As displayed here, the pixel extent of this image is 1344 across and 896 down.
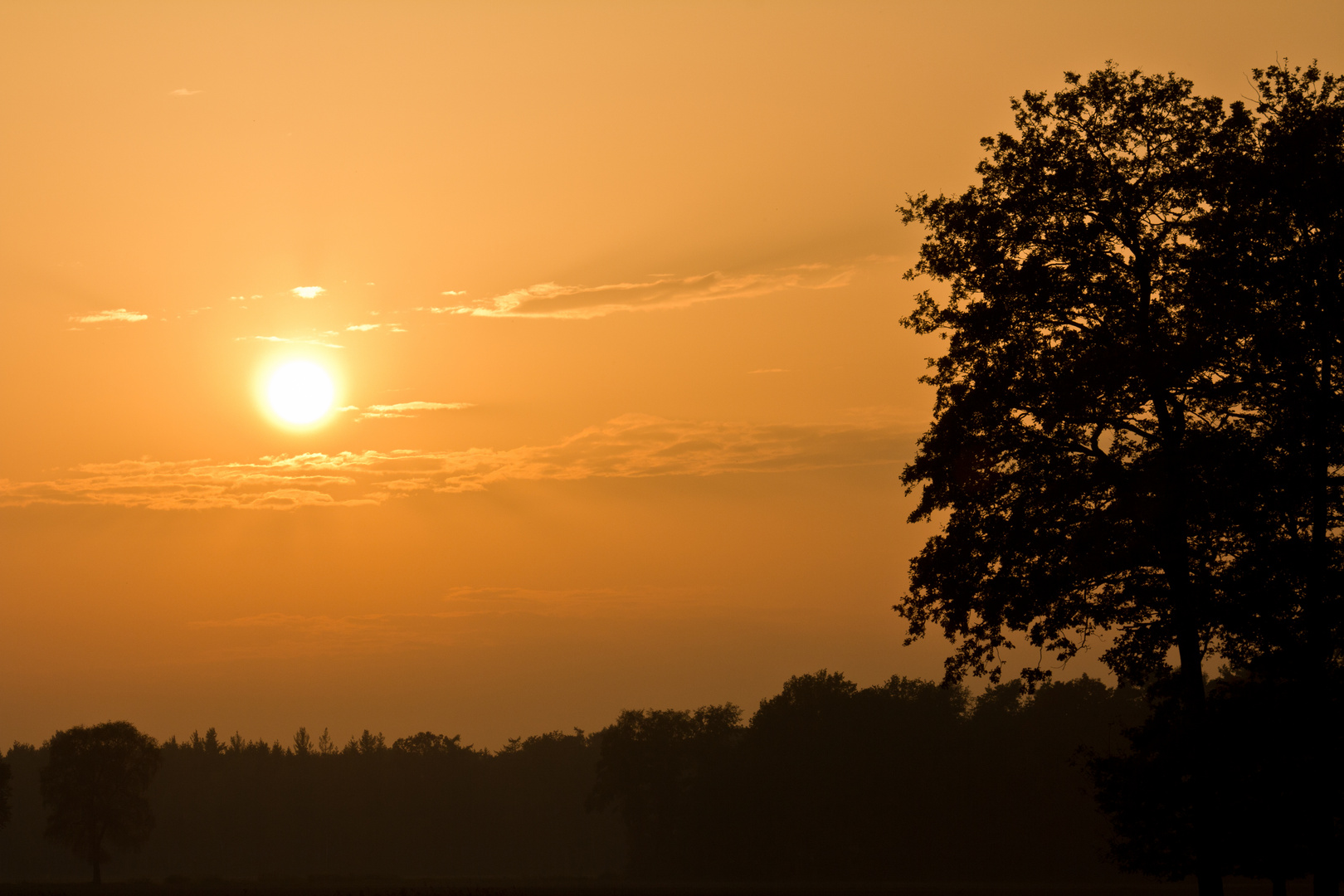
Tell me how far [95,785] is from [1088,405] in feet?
414

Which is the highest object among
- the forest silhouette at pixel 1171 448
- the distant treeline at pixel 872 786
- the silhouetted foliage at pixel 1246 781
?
the forest silhouette at pixel 1171 448

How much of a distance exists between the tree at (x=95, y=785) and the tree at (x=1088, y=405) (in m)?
121

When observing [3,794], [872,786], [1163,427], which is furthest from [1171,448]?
[3,794]

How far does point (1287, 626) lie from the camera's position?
24.8 m

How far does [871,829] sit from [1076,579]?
102m

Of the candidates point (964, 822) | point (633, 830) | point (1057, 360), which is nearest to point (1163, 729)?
point (1057, 360)

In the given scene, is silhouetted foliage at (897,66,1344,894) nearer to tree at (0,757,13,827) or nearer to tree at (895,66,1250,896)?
tree at (895,66,1250,896)

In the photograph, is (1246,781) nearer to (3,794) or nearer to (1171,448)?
(1171,448)

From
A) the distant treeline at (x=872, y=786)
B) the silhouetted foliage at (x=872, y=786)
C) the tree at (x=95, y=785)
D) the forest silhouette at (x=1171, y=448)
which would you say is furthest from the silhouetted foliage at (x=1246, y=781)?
the tree at (x=95, y=785)

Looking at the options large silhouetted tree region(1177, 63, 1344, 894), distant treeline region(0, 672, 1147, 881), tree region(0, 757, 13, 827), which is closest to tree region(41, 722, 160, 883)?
tree region(0, 757, 13, 827)

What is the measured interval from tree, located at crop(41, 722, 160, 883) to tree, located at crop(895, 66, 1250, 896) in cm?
12074

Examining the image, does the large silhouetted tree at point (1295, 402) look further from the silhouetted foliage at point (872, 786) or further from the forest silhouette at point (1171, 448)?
the silhouetted foliage at point (872, 786)

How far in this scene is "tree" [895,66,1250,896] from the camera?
24109 mm

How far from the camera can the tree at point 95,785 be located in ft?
408
